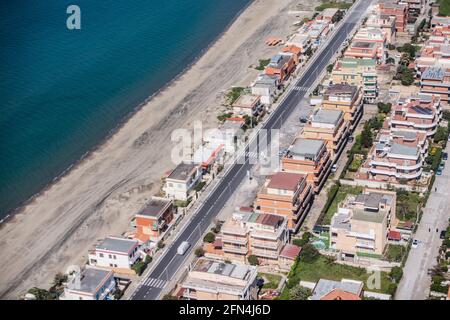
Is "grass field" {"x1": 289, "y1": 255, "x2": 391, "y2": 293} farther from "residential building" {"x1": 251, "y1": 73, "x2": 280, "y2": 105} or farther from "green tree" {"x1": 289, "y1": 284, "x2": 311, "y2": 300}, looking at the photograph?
"residential building" {"x1": 251, "y1": 73, "x2": 280, "y2": 105}

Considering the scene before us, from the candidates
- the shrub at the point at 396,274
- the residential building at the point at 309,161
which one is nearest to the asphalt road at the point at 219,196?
the residential building at the point at 309,161

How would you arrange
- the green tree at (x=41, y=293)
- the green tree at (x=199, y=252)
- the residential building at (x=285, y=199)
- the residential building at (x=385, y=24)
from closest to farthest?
the green tree at (x=41, y=293)
the green tree at (x=199, y=252)
the residential building at (x=285, y=199)
the residential building at (x=385, y=24)

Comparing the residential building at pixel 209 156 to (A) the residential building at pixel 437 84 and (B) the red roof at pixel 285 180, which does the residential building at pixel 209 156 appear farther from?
(A) the residential building at pixel 437 84

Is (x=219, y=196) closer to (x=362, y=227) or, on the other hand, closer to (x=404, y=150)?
(x=362, y=227)

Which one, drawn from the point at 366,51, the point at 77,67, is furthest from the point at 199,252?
the point at 77,67

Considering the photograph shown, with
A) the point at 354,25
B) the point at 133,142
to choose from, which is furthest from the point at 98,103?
the point at 354,25

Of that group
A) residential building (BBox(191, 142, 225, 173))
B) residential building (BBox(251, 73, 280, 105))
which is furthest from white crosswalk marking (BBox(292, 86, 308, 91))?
residential building (BBox(191, 142, 225, 173))

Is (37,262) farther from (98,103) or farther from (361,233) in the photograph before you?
(98,103)
